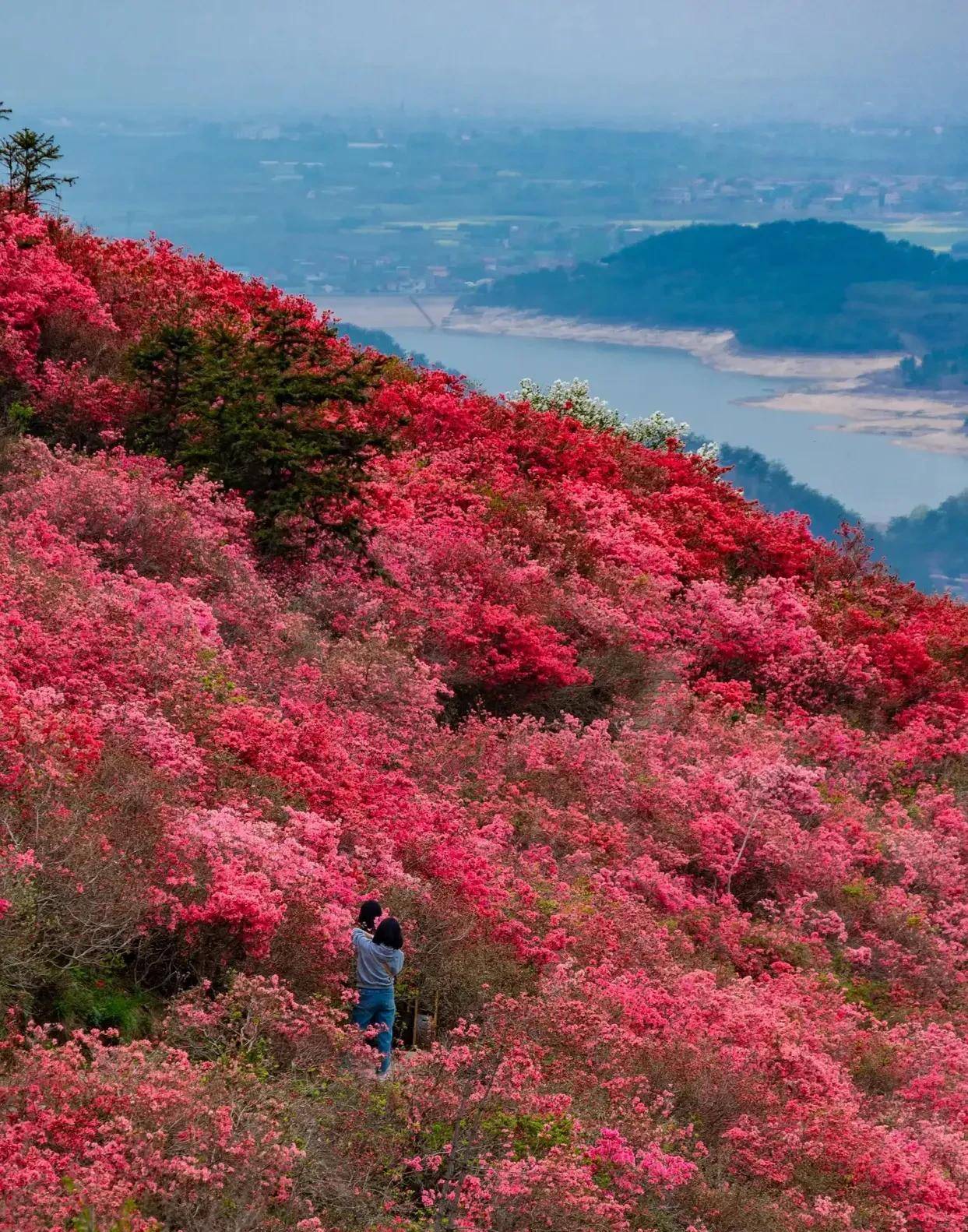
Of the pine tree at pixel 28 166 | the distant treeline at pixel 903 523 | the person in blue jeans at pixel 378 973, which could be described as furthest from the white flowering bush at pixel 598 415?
the distant treeline at pixel 903 523

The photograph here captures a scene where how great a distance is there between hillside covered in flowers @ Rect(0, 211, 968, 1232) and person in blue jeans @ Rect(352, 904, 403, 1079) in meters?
0.31

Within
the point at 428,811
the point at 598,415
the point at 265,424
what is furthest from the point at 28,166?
the point at 428,811

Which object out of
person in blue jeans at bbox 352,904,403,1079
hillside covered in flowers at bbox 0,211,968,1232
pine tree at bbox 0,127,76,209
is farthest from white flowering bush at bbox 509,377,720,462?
person in blue jeans at bbox 352,904,403,1079

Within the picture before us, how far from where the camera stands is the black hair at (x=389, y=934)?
10.6 meters

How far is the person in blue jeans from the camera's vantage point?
1061 centimetres

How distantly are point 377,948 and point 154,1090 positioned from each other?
2.83 metres

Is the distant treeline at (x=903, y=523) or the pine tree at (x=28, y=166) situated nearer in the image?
the pine tree at (x=28, y=166)

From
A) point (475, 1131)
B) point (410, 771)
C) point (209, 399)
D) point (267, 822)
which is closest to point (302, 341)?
point (209, 399)

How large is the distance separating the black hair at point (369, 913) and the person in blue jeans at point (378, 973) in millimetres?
252

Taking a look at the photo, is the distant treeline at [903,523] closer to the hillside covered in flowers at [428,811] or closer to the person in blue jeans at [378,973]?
the hillside covered in flowers at [428,811]

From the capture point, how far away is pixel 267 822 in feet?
39.4

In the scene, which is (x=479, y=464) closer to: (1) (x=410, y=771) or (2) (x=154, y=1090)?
(1) (x=410, y=771)

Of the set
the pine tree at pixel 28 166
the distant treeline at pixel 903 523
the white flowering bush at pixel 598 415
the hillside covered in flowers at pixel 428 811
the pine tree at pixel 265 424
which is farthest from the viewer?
the distant treeline at pixel 903 523

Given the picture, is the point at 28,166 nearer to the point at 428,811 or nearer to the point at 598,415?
the point at 598,415
